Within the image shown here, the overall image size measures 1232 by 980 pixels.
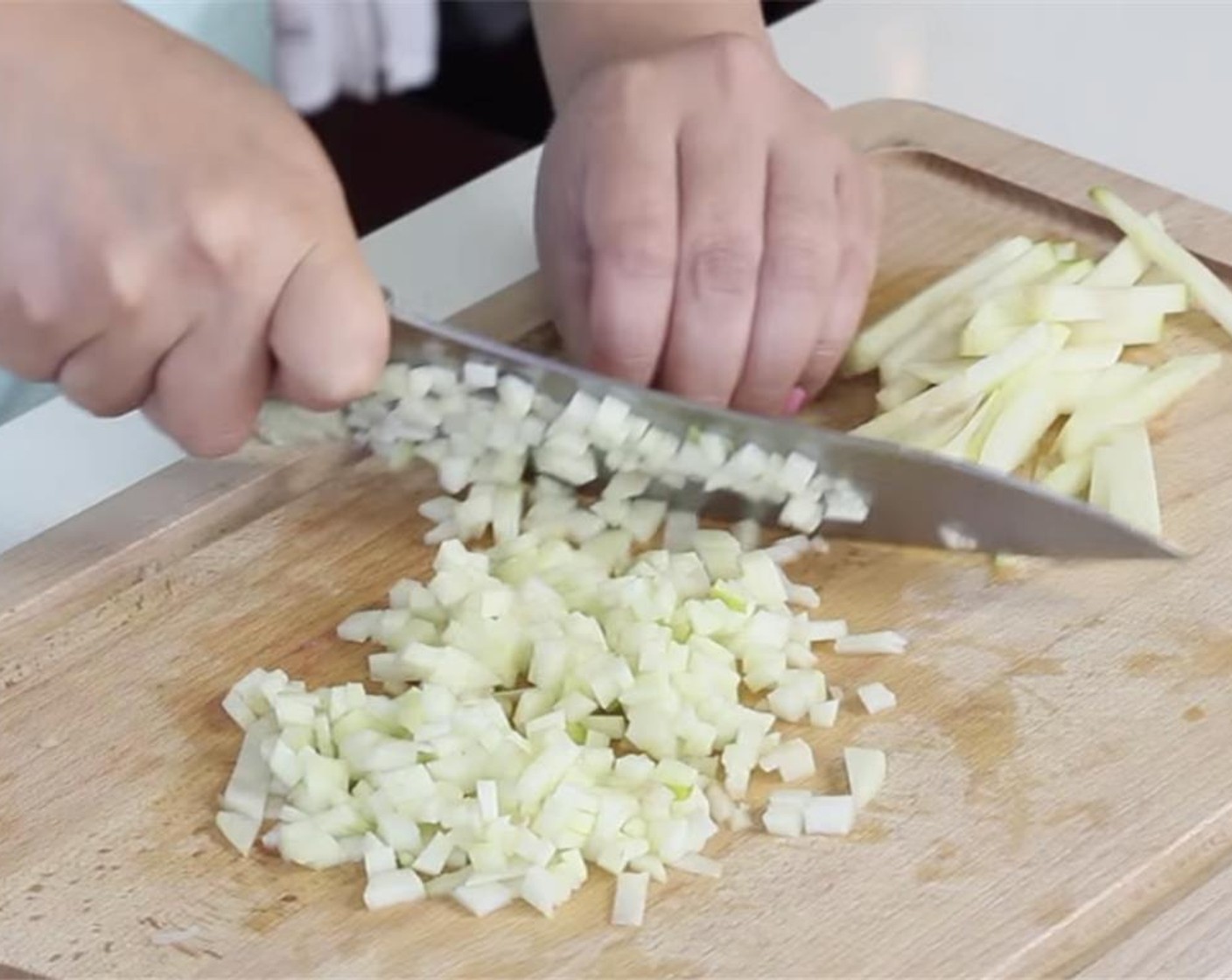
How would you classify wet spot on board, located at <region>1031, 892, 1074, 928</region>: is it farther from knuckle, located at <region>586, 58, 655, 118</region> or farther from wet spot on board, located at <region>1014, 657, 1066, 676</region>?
knuckle, located at <region>586, 58, 655, 118</region>

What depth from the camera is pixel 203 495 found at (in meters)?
1.26

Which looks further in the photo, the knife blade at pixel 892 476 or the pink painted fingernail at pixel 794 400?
the pink painted fingernail at pixel 794 400

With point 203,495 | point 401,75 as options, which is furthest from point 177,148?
point 401,75

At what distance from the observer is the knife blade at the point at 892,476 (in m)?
1.16

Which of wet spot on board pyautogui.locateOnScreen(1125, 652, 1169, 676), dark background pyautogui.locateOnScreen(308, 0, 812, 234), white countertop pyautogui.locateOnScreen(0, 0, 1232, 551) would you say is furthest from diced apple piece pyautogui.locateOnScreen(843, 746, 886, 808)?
dark background pyautogui.locateOnScreen(308, 0, 812, 234)

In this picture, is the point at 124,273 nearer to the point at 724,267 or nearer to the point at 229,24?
the point at 724,267

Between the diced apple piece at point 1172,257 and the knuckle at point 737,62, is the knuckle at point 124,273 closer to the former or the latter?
the knuckle at point 737,62

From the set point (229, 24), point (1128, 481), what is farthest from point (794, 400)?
point (229, 24)

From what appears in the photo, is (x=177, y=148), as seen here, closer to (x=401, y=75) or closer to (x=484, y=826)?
(x=484, y=826)

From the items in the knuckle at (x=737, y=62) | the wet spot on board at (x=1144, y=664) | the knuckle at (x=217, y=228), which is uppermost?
the knuckle at (x=737, y=62)

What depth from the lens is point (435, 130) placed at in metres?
2.21

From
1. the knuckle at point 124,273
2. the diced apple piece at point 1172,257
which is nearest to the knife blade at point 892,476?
the knuckle at point 124,273

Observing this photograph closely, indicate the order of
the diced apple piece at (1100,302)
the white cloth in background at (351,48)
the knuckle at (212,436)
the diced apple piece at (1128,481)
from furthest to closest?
the white cloth in background at (351,48), the diced apple piece at (1100,302), the diced apple piece at (1128,481), the knuckle at (212,436)

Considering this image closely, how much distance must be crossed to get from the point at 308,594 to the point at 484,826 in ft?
0.76
